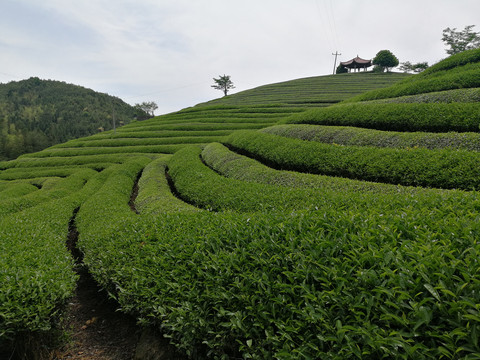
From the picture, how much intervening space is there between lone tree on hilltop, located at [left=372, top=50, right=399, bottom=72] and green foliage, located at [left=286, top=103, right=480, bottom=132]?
7486cm

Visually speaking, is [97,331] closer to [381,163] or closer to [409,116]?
[381,163]

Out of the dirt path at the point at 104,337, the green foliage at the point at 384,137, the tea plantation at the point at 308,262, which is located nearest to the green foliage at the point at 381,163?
the tea plantation at the point at 308,262

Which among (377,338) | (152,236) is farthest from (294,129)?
(377,338)

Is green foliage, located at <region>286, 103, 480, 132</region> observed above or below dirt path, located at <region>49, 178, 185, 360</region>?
above

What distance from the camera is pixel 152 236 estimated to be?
6660 millimetres

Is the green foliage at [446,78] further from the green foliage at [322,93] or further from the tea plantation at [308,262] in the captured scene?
the green foliage at [322,93]

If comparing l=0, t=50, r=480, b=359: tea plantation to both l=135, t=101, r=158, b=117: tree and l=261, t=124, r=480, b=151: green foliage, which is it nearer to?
l=261, t=124, r=480, b=151: green foliage

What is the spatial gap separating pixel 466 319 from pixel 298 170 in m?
13.4

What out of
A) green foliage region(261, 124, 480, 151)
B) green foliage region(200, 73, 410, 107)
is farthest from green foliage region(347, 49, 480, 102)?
green foliage region(200, 73, 410, 107)

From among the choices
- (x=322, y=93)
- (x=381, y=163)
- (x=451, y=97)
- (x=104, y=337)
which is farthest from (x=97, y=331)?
(x=322, y=93)

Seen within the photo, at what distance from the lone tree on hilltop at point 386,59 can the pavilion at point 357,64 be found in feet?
16.8

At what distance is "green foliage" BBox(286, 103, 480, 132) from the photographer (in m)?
13.0

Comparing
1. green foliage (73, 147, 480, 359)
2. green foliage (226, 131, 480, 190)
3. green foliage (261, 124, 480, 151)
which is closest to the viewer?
green foliage (73, 147, 480, 359)

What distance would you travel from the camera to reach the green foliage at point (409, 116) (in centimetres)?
1303
